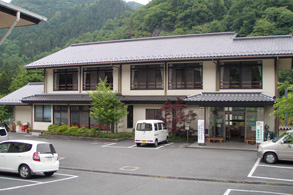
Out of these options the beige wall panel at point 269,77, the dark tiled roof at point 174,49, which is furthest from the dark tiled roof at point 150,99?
the beige wall panel at point 269,77

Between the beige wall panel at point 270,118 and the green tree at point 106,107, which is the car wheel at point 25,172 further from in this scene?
the beige wall panel at point 270,118

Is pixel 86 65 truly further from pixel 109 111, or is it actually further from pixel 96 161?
pixel 96 161

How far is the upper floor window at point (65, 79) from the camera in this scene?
Answer: 29094 mm

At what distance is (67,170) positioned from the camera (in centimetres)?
1420

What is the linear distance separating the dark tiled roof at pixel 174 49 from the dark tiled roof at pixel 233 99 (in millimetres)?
2797

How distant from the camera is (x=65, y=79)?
2953cm

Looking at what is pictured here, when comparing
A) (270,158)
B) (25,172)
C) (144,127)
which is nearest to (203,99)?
(144,127)

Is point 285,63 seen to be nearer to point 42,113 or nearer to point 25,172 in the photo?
point 25,172

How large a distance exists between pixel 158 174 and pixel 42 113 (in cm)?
1944

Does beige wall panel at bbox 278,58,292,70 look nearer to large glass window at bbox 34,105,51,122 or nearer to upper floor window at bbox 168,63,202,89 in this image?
upper floor window at bbox 168,63,202,89

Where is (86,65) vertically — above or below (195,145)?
above

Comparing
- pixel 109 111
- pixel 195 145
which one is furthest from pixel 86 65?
pixel 195 145

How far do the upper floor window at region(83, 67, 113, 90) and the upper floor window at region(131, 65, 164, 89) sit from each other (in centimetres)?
236

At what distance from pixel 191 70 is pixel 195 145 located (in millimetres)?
6779
